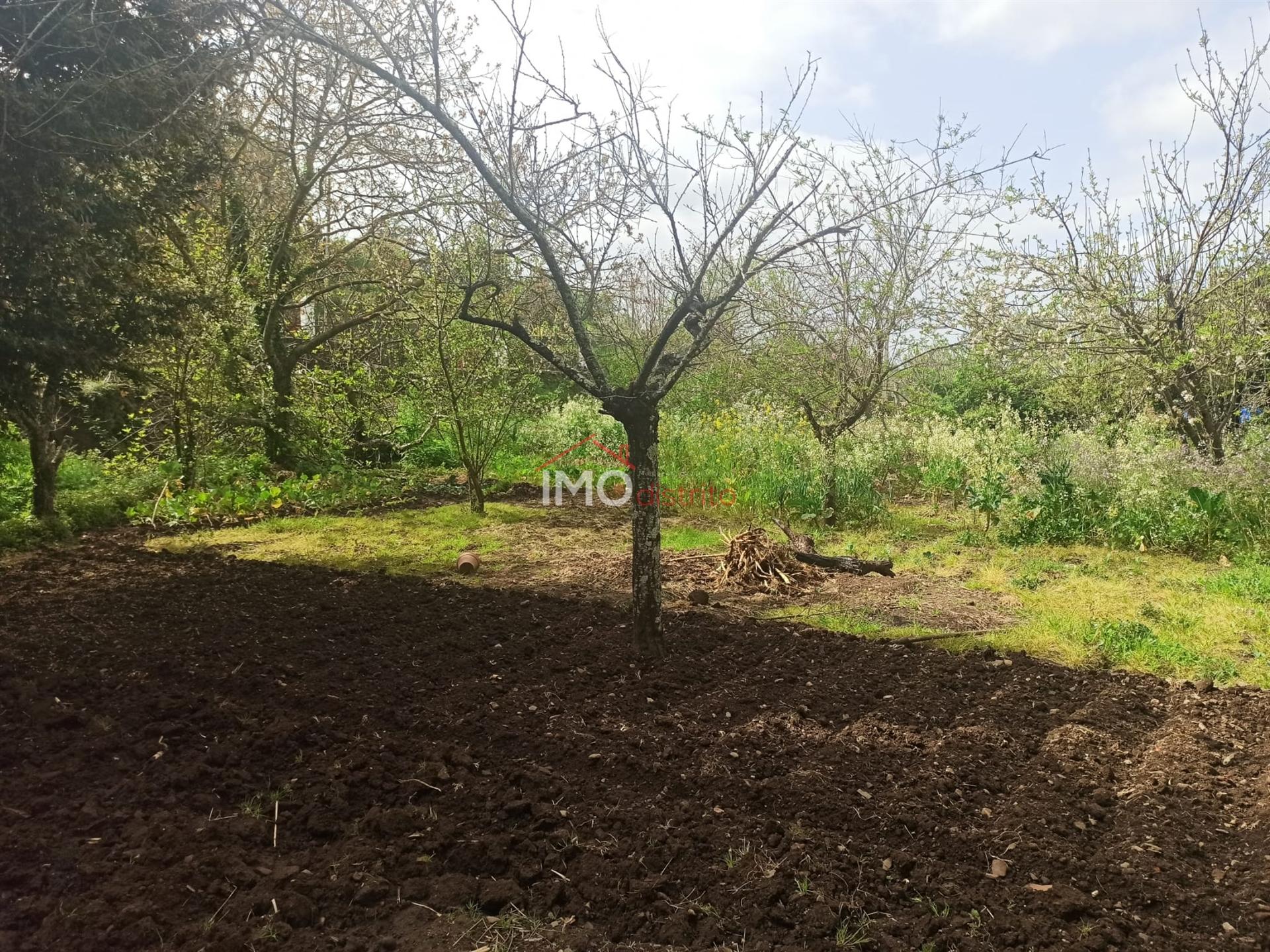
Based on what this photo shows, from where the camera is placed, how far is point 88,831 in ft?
7.43

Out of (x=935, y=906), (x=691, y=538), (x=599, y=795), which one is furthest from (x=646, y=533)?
(x=691, y=538)

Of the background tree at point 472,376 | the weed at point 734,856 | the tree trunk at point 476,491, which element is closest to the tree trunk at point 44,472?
the background tree at point 472,376

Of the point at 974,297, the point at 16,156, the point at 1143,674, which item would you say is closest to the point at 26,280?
the point at 16,156

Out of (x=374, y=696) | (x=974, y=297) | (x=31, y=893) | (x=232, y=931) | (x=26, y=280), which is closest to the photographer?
(x=232, y=931)

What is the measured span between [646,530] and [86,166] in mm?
4224

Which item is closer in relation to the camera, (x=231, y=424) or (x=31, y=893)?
(x=31, y=893)

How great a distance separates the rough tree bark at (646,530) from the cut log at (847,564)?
2.46 m

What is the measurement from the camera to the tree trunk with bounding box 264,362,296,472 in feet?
30.9

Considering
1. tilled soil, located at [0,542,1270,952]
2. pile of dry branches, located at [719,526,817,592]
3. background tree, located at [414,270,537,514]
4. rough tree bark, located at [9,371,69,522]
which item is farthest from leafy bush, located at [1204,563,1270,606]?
rough tree bark, located at [9,371,69,522]

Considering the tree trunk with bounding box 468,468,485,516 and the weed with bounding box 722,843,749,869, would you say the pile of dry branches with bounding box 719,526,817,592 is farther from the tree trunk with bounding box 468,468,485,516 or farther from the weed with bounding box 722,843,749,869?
the tree trunk with bounding box 468,468,485,516

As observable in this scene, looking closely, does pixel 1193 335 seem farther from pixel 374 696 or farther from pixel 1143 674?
pixel 374 696

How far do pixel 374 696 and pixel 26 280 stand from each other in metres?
3.53

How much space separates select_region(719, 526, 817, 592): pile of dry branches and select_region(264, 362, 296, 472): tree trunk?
6118 mm

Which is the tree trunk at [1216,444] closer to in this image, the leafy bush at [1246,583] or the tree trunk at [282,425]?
the leafy bush at [1246,583]
